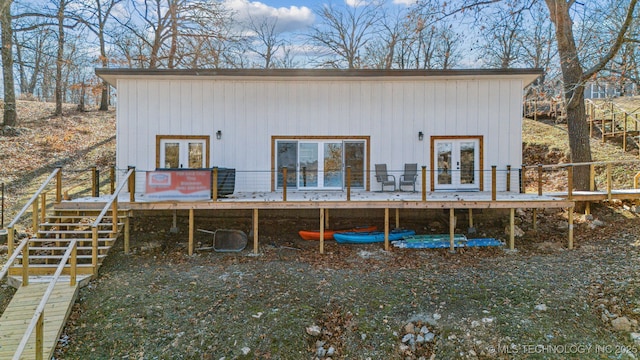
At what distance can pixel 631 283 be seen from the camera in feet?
18.6

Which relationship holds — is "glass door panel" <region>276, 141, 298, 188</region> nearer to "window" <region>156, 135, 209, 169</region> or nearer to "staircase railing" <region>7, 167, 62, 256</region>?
"window" <region>156, 135, 209, 169</region>

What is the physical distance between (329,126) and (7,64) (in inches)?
551

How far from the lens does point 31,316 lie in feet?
16.6

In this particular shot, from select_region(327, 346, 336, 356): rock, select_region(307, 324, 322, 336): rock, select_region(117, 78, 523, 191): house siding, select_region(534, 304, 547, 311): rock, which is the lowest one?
select_region(327, 346, 336, 356): rock

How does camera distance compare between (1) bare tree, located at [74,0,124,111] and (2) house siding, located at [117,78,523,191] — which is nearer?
(2) house siding, located at [117,78,523,191]

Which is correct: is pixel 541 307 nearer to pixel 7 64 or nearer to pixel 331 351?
pixel 331 351

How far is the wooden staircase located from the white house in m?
2.02

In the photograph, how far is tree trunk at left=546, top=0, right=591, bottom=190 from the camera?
991 cm

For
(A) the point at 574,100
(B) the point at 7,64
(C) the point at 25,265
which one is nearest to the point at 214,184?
(C) the point at 25,265

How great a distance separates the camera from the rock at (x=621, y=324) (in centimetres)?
479

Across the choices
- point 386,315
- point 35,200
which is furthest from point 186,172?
point 386,315

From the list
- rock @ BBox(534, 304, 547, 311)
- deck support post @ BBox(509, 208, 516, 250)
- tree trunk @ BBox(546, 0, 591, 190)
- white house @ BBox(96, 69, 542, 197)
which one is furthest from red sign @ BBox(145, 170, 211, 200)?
tree trunk @ BBox(546, 0, 591, 190)

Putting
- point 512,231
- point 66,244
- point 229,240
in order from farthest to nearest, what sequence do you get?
point 229,240 < point 512,231 < point 66,244

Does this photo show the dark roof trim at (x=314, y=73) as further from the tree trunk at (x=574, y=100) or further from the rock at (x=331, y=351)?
the rock at (x=331, y=351)
